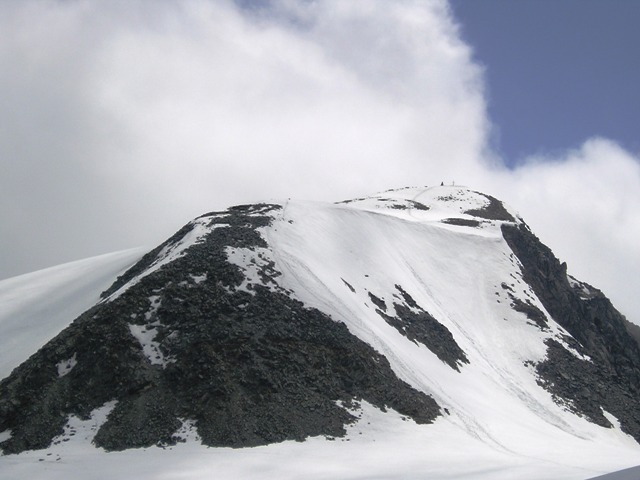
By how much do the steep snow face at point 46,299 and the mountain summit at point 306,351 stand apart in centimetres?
361

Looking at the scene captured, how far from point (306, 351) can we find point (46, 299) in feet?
82.6

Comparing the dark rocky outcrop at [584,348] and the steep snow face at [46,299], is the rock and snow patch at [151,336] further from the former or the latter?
the dark rocky outcrop at [584,348]

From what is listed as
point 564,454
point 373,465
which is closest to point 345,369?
point 373,465

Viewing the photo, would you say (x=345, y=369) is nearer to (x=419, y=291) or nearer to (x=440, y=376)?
(x=440, y=376)

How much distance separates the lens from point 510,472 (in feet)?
70.4

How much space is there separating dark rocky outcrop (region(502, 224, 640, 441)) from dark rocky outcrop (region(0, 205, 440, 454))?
17.3 m

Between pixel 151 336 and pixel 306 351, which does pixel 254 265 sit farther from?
pixel 151 336

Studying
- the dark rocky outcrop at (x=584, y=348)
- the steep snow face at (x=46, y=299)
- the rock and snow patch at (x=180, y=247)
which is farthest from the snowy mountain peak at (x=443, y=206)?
the steep snow face at (x=46, y=299)

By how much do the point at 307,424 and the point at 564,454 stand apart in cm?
1370

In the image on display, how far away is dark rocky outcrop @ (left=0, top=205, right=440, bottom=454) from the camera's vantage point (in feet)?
80.4

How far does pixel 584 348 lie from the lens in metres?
54.2

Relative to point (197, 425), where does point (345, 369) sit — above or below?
above

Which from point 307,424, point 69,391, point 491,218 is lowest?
point 69,391

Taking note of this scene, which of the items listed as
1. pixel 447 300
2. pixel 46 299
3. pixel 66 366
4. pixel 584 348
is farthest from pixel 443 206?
pixel 66 366
